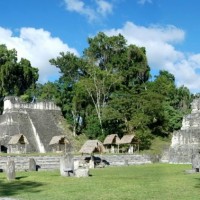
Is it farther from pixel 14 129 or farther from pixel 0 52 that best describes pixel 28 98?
pixel 14 129

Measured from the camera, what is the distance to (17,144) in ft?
130

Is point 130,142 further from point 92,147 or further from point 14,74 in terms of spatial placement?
point 14,74

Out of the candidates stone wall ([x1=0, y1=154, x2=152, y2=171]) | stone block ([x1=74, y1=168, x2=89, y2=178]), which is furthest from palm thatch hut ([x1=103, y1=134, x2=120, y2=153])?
stone block ([x1=74, y1=168, x2=89, y2=178])

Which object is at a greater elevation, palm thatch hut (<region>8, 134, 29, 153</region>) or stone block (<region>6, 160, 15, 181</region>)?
palm thatch hut (<region>8, 134, 29, 153</region>)

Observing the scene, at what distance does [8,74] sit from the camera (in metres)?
54.1

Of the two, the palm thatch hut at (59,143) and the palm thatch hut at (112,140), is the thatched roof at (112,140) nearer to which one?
the palm thatch hut at (112,140)

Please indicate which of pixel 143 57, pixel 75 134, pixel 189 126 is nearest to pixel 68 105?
pixel 75 134

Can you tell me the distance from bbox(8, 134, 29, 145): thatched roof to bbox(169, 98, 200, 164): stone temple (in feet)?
46.4

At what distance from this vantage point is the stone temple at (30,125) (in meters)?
41.0

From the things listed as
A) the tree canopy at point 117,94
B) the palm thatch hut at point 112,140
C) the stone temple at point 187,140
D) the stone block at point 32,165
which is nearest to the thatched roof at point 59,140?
the palm thatch hut at point 112,140

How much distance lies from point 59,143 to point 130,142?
719 cm

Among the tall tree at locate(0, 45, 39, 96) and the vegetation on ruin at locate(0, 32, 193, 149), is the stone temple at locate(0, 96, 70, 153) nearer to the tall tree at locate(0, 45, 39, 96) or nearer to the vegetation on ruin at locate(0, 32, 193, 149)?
the vegetation on ruin at locate(0, 32, 193, 149)

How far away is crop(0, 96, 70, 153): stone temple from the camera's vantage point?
134 ft

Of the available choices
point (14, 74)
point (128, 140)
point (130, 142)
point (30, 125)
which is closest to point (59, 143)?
point (30, 125)
